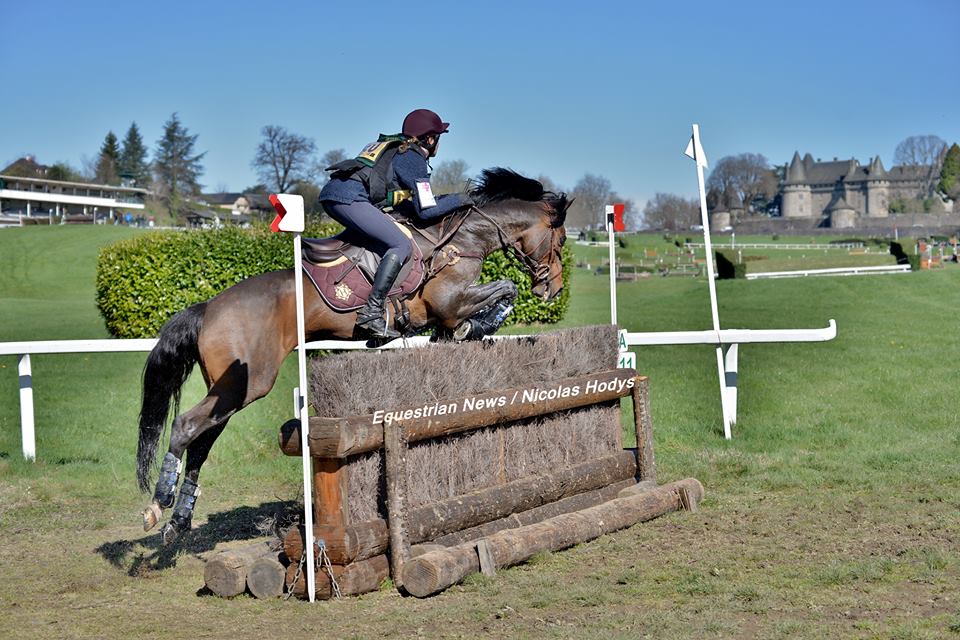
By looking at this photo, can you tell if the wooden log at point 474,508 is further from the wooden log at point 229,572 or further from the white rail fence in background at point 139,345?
the white rail fence in background at point 139,345

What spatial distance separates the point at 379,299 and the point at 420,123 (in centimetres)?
135

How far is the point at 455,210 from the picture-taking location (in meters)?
8.02

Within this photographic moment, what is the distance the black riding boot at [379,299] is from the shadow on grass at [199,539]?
1.45 m

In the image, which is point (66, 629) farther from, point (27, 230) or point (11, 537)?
point (27, 230)

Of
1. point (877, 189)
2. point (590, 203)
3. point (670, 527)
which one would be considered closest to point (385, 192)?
point (670, 527)

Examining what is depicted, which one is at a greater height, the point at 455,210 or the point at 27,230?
the point at 27,230

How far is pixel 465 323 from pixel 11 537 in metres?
3.88

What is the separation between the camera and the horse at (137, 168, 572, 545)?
23.0 feet

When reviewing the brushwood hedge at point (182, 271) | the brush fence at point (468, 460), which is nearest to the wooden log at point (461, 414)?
the brush fence at point (468, 460)

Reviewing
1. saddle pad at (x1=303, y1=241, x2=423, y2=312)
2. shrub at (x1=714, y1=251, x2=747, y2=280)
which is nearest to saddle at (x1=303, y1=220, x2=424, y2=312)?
saddle pad at (x1=303, y1=241, x2=423, y2=312)

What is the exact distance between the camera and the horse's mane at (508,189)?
843cm

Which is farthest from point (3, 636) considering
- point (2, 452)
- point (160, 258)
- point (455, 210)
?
point (160, 258)

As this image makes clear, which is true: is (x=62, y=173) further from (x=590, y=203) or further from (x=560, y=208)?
(x=560, y=208)

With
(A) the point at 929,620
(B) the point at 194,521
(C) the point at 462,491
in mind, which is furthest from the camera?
(B) the point at 194,521
